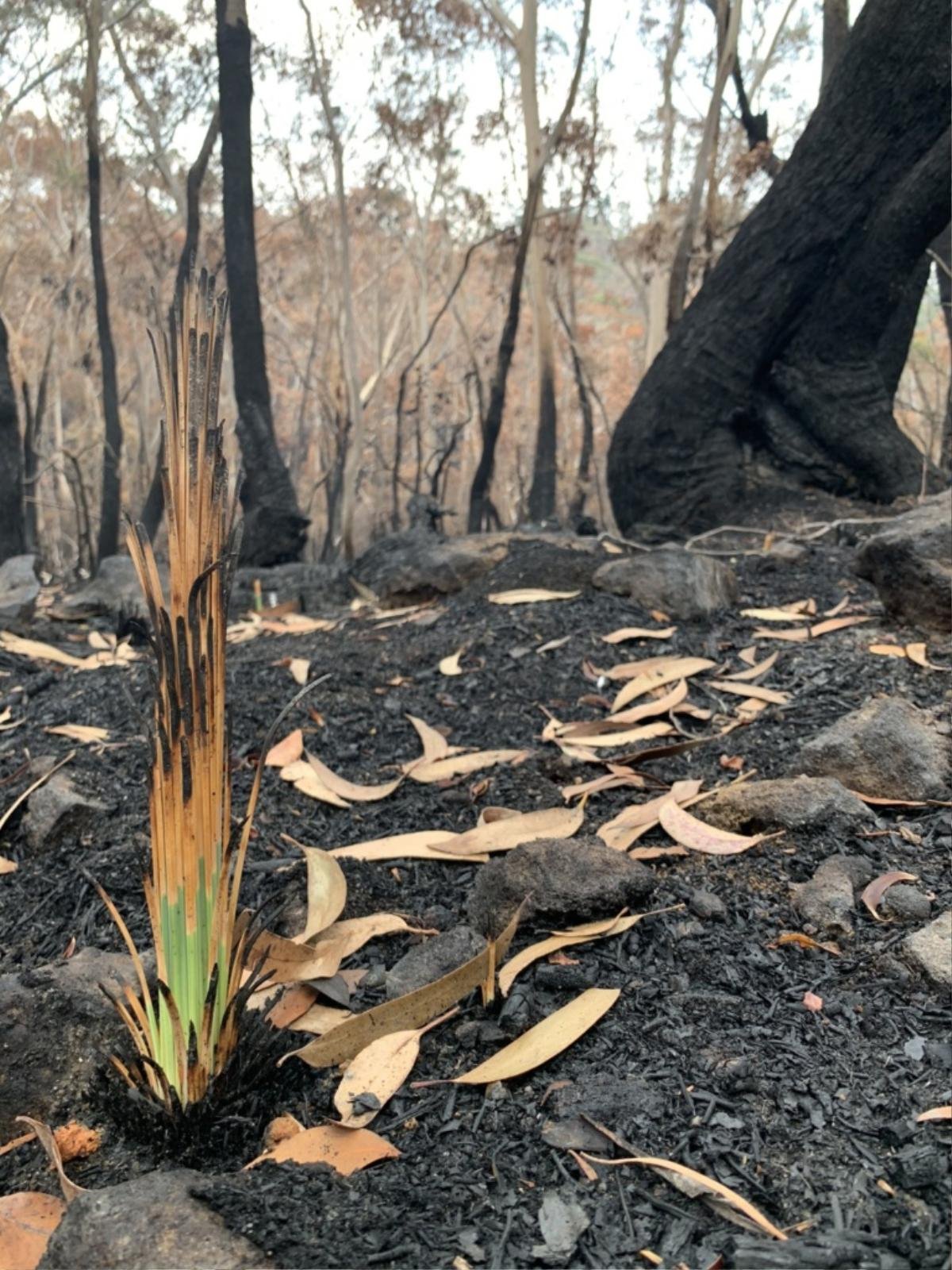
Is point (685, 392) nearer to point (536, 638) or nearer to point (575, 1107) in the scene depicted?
point (536, 638)

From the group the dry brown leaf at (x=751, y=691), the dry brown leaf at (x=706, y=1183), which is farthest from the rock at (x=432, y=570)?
the dry brown leaf at (x=706, y=1183)

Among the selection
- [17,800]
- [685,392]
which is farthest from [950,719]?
[685,392]

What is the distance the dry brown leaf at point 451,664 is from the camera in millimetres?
3084

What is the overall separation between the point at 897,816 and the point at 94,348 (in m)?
18.5

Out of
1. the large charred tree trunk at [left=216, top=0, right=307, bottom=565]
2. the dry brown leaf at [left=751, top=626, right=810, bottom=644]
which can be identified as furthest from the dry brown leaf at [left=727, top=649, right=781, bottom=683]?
the large charred tree trunk at [left=216, top=0, right=307, bottom=565]

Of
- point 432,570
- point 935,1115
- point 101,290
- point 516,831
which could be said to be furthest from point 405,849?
point 101,290

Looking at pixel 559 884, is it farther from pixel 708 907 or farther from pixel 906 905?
pixel 906 905

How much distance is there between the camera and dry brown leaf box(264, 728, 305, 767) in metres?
2.53

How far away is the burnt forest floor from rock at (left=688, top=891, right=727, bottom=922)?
2cm

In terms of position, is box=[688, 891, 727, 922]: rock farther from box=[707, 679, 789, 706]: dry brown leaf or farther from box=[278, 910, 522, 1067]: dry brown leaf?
box=[707, 679, 789, 706]: dry brown leaf

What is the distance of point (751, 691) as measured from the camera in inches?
104

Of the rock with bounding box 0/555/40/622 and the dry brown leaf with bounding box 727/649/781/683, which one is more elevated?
the rock with bounding box 0/555/40/622

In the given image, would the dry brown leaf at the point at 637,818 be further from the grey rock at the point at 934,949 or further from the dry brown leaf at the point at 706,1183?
the dry brown leaf at the point at 706,1183

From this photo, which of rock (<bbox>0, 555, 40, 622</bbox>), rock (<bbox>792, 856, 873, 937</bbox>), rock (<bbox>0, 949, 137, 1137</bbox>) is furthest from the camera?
rock (<bbox>0, 555, 40, 622</bbox>)
